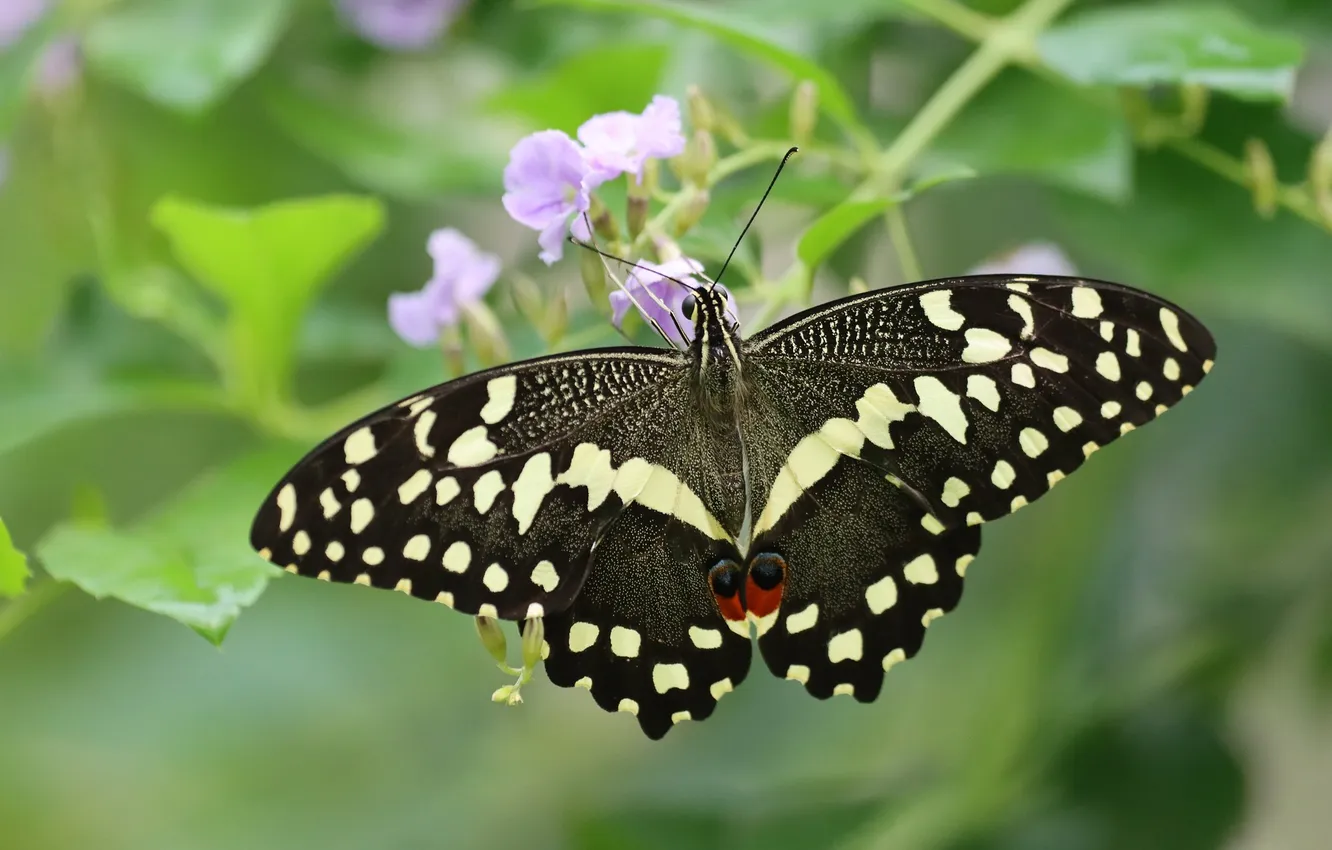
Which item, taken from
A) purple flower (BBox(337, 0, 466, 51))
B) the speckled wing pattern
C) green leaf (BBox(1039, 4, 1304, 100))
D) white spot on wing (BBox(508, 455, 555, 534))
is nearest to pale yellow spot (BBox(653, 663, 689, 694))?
the speckled wing pattern

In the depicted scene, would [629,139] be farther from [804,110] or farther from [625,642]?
[625,642]

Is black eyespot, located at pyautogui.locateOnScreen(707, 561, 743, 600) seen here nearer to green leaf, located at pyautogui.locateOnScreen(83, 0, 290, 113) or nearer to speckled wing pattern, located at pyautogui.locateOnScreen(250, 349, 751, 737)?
speckled wing pattern, located at pyautogui.locateOnScreen(250, 349, 751, 737)

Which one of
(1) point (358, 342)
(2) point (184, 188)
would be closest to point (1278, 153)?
(1) point (358, 342)

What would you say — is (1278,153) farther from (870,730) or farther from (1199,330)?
(870,730)

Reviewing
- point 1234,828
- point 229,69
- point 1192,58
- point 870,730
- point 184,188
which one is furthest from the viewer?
point 870,730

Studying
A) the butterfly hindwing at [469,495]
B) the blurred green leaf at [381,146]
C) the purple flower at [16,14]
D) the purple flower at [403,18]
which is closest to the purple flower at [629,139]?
the butterfly hindwing at [469,495]
